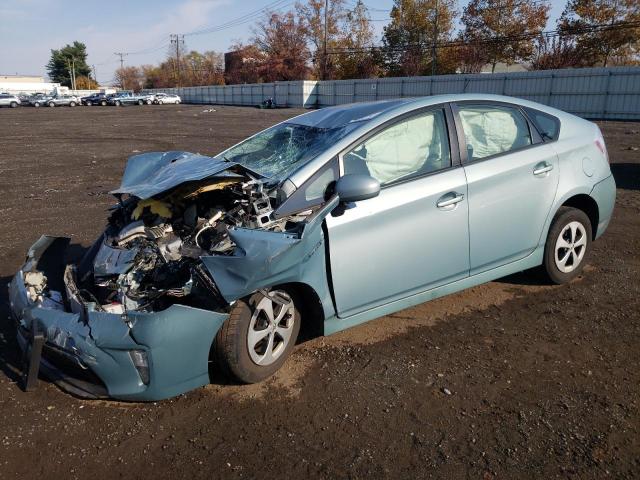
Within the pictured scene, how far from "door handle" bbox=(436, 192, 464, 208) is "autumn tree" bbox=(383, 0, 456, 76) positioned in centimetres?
4628

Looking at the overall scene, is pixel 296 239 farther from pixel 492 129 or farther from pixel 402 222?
pixel 492 129

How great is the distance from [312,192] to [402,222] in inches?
25.5

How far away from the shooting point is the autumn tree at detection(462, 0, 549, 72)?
42438 mm

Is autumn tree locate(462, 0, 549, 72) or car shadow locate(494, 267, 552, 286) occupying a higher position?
autumn tree locate(462, 0, 549, 72)

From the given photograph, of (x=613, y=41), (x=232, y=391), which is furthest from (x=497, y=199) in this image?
(x=613, y=41)

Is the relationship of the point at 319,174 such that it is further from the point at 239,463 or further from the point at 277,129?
the point at 239,463

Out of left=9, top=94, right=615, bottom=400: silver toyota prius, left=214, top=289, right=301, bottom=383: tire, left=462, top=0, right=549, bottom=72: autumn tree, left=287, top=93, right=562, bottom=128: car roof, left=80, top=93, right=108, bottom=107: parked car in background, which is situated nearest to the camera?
left=9, top=94, right=615, bottom=400: silver toyota prius

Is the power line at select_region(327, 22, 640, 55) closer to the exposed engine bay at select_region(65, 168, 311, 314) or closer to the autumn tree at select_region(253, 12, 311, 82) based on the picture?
the autumn tree at select_region(253, 12, 311, 82)

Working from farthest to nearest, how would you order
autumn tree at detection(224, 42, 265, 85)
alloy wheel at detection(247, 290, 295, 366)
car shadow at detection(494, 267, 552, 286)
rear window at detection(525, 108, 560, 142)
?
autumn tree at detection(224, 42, 265, 85) < car shadow at detection(494, 267, 552, 286) < rear window at detection(525, 108, 560, 142) < alloy wheel at detection(247, 290, 295, 366)

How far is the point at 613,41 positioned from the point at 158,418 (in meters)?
44.2

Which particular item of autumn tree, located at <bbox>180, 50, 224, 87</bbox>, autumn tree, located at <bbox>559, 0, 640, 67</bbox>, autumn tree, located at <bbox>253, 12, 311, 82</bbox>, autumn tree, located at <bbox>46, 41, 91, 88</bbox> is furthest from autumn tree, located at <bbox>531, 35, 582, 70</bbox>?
autumn tree, located at <bbox>46, 41, 91, 88</bbox>

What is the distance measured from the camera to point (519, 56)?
42.8 meters

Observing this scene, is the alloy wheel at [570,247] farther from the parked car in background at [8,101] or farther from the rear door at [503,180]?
the parked car in background at [8,101]

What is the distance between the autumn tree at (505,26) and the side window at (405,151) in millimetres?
42802
